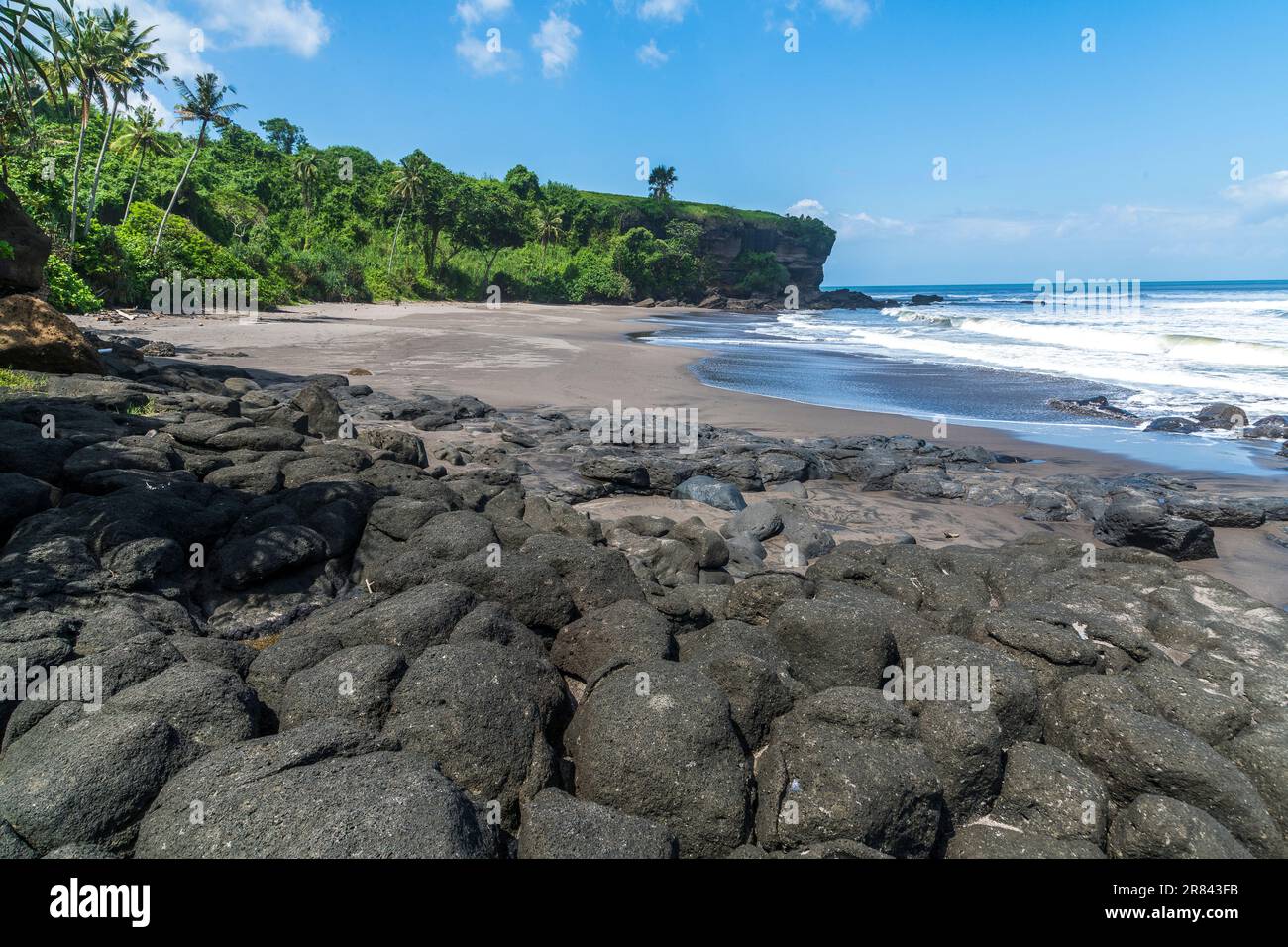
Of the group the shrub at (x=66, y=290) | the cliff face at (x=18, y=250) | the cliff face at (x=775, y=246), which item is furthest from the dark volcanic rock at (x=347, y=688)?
the cliff face at (x=775, y=246)

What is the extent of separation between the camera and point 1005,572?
6930 mm

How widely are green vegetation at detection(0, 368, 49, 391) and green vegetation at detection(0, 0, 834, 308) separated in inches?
145

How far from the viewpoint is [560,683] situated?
15.4 ft

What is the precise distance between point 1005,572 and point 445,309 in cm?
4385

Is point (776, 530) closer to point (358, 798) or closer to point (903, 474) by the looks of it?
point (903, 474)

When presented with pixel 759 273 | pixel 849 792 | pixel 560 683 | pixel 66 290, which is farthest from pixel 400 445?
pixel 759 273

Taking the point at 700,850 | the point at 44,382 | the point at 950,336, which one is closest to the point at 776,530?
the point at 700,850

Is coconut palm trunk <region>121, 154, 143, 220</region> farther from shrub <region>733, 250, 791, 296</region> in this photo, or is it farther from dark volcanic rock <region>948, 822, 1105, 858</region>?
shrub <region>733, 250, 791, 296</region>

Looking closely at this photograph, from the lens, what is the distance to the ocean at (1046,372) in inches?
625

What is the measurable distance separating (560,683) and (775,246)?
336 feet

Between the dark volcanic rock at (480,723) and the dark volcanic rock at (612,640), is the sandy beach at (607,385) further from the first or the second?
the dark volcanic rock at (480,723)

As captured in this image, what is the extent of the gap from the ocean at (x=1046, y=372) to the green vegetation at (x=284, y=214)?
18127 millimetres

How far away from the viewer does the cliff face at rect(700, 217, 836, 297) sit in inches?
3597

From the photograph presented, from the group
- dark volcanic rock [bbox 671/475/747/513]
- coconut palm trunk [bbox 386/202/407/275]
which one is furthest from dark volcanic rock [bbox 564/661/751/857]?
coconut palm trunk [bbox 386/202/407/275]
